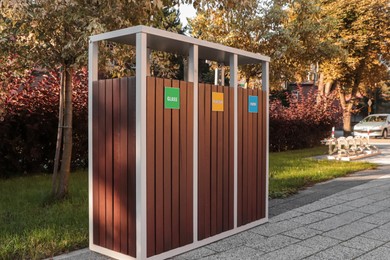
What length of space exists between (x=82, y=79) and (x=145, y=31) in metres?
6.27

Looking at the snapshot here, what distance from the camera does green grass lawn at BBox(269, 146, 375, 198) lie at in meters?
7.89

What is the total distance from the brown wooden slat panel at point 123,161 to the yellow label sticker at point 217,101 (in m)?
1.08

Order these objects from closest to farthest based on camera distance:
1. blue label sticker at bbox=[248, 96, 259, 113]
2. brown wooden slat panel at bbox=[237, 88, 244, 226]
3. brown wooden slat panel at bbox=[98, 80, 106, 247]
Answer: brown wooden slat panel at bbox=[98, 80, 106, 247] < brown wooden slat panel at bbox=[237, 88, 244, 226] < blue label sticker at bbox=[248, 96, 259, 113]

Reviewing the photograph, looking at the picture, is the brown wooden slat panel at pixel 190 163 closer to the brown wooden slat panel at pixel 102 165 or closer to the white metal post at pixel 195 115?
the white metal post at pixel 195 115

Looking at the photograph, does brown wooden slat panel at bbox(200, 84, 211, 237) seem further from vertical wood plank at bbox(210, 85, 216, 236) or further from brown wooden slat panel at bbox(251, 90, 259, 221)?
brown wooden slat panel at bbox(251, 90, 259, 221)

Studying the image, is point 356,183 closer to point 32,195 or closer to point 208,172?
point 208,172

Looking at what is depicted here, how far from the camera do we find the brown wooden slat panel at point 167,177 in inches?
157

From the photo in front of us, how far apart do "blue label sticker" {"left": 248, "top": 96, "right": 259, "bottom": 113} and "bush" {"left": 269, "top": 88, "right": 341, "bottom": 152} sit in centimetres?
1106

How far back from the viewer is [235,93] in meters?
4.87

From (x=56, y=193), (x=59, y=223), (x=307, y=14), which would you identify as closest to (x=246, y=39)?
(x=307, y=14)

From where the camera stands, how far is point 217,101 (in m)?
4.61

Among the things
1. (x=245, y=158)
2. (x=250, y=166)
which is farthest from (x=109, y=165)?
(x=250, y=166)

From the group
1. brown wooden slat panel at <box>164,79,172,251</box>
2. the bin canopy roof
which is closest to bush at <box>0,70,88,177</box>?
the bin canopy roof

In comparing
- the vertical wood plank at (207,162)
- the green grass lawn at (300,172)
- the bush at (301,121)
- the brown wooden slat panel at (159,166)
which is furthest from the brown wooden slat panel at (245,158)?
the bush at (301,121)
